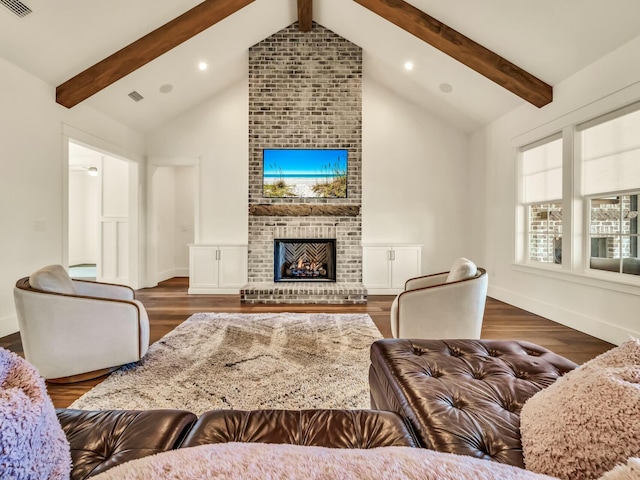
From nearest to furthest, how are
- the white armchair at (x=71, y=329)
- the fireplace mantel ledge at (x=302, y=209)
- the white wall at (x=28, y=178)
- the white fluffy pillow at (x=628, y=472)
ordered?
the white fluffy pillow at (x=628, y=472), the white armchair at (x=71, y=329), the white wall at (x=28, y=178), the fireplace mantel ledge at (x=302, y=209)

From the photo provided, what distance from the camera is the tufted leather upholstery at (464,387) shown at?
2.78 feet

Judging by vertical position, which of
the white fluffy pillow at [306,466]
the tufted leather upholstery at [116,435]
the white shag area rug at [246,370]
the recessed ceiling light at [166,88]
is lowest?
the white shag area rug at [246,370]

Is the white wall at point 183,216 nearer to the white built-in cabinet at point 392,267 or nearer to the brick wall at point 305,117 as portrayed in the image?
the brick wall at point 305,117

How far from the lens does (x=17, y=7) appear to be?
2.59m

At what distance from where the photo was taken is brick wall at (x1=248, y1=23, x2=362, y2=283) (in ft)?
16.0

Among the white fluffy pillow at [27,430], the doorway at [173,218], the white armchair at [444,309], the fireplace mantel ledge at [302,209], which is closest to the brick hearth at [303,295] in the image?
the fireplace mantel ledge at [302,209]

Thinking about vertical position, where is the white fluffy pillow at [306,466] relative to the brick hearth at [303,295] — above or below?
above

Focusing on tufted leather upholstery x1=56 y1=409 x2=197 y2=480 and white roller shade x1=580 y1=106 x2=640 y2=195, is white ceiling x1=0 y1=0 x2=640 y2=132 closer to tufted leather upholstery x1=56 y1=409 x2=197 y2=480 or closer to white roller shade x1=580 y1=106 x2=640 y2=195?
white roller shade x1=580 y1=106 x2=640 y2=195

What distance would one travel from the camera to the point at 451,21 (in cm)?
343

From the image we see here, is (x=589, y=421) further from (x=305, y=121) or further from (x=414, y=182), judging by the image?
(x=414, y=182)

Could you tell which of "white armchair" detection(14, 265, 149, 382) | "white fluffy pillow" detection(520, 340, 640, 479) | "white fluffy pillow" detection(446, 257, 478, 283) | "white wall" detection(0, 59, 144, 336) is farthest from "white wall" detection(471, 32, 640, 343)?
"white wall" detection(0, 59, 144, 336)

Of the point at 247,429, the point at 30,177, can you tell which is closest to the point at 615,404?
the point at 247,429

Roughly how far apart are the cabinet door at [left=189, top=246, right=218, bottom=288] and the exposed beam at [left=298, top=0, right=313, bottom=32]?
3742mm

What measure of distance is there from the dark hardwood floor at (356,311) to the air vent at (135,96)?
113 inches
